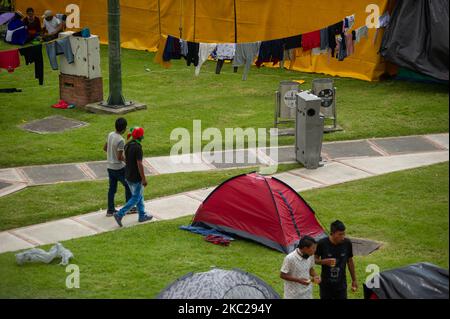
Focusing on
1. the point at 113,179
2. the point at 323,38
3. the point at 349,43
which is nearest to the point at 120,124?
the point at 113,179

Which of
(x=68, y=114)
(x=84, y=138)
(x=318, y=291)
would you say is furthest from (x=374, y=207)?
(x=68, y=114)

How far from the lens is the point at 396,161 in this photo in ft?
56.8

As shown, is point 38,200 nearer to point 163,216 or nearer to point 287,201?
point 163,216

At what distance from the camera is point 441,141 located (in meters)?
18.5

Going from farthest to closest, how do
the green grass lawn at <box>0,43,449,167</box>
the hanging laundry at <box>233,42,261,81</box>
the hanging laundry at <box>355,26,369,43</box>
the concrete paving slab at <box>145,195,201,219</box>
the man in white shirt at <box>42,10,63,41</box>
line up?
the man in white shirt at <box>42,10,63,41</box>
the hanging laundry at <box>355,26,369,43</box>
the hanging laundry at <box>233,42,261,81</box>
the green grass lawn at <box>0,43,449,167</box>
the concrete paving slab at <box>145,195,201,219</box>

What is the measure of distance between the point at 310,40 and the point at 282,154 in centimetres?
412

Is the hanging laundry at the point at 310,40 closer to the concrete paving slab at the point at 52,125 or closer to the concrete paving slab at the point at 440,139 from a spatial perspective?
the concrete paving slab at the point at 440,139

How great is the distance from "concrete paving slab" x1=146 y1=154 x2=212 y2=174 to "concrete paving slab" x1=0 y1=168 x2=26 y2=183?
2.53 meters

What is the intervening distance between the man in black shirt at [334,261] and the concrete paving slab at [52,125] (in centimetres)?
1003

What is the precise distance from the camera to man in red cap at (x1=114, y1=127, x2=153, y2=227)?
1386cm

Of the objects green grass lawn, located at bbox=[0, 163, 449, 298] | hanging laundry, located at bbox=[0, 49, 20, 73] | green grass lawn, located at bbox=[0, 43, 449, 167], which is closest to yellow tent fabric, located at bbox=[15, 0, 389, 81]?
green grass lawn, located at bbox=[0, 43, 449, 167]

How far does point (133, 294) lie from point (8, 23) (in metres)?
19.3

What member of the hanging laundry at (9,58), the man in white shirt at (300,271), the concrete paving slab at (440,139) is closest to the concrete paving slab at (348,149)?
the concrete paving slab at (440,139)

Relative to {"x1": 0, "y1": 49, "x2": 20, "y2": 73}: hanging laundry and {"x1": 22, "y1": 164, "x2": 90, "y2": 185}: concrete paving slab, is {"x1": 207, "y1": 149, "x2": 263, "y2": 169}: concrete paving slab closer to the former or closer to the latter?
{"x1": 22, "y1": 164, "x2": 90, "y2": 185}: concrete paving slab
